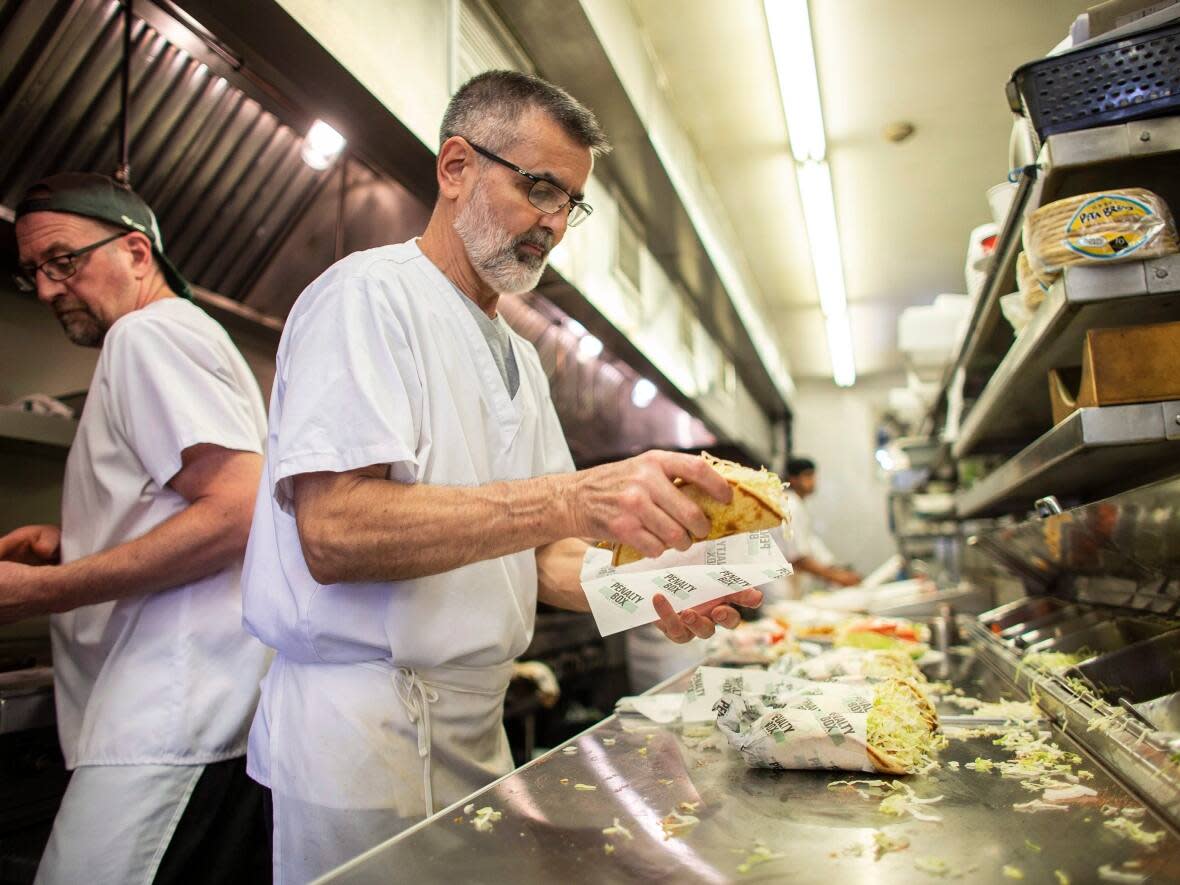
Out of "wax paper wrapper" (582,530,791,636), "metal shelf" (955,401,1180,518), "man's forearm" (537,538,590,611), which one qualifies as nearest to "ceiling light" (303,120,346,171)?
"man's forearm" (537,538,590,611)

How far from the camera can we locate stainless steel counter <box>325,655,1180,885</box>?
3.19 ft

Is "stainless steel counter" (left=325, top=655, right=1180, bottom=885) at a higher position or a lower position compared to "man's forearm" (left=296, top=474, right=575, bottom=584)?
lower

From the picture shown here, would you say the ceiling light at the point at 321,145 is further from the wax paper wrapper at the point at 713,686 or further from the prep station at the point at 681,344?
the wax paper wrapper at the point at 713,686

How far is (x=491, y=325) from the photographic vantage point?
1.71 metres

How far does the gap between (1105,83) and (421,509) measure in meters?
1.60

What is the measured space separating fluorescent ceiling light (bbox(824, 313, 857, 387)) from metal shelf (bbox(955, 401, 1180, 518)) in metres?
4.48

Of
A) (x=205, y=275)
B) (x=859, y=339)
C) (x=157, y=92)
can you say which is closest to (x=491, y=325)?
(x=157, y=92)

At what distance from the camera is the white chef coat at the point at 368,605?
1279 millimetres

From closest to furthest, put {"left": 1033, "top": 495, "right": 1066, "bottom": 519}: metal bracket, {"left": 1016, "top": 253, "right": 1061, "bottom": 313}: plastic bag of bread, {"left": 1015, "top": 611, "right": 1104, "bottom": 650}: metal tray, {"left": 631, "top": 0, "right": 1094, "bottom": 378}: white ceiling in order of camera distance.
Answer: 1. {"left": 1016, "top": 253, "right": 1061, "bottom": 313}: plastic bag of bread
2. {"left": 1033, "top": 495, "right": 1066, "bottom": 519}: metal bracket
3. {"left": 1015, "top": 611, "right": 1104, "bottom": 650}: metal tray
4. {"left": 631, "top": 0, "right": 1094, "bottom": 378}: white ceiling

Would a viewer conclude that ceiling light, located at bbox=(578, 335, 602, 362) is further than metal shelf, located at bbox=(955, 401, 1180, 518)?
Yes

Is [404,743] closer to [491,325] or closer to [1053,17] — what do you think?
[491,325]

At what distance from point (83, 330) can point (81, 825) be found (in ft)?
3.76

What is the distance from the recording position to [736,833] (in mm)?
1104

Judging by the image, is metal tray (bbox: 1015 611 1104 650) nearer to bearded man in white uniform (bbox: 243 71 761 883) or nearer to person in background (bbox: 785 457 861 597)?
bearded man in white uniform (bbox: 243 71 761 883)
